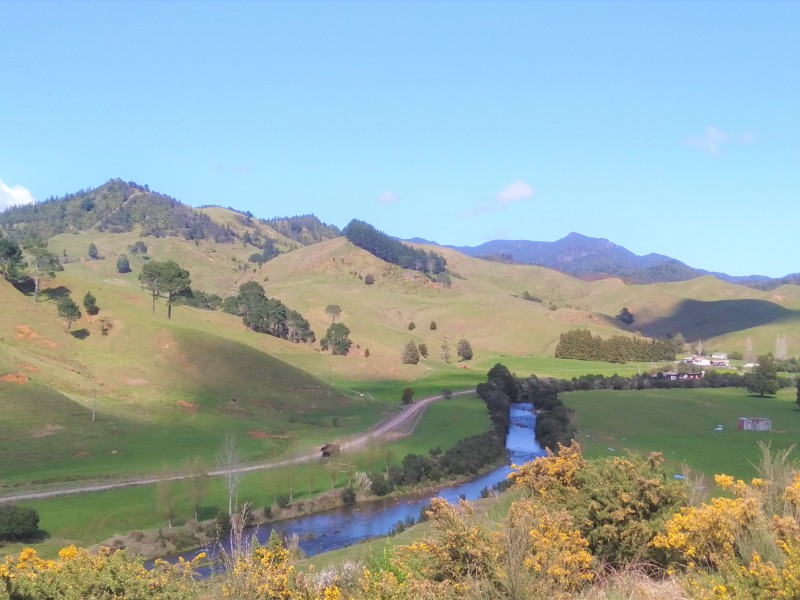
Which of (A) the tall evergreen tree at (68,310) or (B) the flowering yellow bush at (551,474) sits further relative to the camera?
(A) the tall evergreen tree at (68,310)

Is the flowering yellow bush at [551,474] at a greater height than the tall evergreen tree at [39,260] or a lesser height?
lesser

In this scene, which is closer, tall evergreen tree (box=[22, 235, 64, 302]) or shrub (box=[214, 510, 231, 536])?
shrub (box=[214, 510, 231, 536])

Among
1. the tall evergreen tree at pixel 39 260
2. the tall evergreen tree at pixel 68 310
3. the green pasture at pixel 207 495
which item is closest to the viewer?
the green pasture at pixel 207 495

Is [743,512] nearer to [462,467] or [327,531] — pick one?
[327,531]

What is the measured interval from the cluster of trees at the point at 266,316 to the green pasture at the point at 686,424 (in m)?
58.1

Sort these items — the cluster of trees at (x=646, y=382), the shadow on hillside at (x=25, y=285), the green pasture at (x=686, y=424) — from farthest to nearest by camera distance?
the cluster of trees at (x=646, y=382)
the shadow on hillside at (x=25, y=285)
the green pasture at (x=686, y=424)

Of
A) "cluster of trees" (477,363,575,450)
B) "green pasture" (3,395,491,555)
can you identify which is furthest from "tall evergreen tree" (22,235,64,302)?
"cluster of trees" (477,363,575,450)

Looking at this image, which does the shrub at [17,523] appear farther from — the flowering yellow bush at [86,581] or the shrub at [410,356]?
the shrub at [410,356]

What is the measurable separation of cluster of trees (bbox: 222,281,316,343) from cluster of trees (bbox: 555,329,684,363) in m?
58.6

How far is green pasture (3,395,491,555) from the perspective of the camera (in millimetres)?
37844

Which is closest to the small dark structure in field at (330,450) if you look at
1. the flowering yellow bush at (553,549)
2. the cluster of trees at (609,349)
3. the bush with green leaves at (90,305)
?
the flowering yellow bush at (553,549)

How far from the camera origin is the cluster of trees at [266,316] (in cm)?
12250

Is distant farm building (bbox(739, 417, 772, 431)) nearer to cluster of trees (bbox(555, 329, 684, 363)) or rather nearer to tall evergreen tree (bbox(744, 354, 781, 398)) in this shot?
tall evergreen tree (bbox(744, 354, 781, 398))

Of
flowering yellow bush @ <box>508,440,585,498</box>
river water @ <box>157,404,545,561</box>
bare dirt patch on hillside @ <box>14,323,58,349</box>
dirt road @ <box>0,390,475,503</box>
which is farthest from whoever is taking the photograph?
bare dirt patch on hillside @ <box>14,323,58,349</box>
